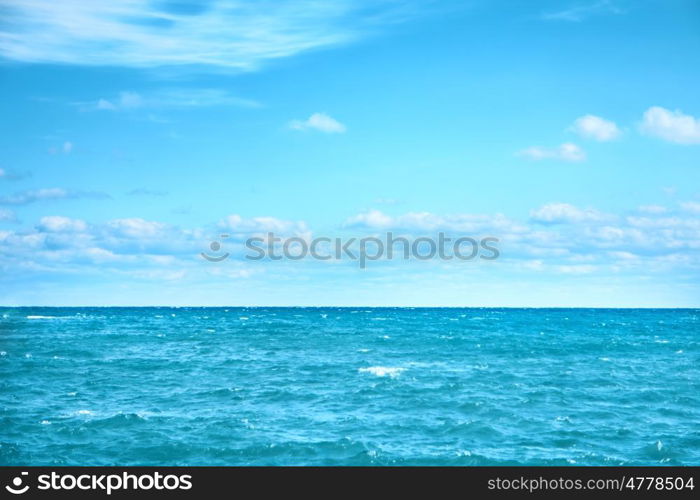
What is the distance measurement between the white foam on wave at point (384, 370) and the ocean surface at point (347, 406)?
12.1 inches

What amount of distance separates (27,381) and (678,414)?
40765 millimetres

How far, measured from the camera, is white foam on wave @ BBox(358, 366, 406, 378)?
45.4 m

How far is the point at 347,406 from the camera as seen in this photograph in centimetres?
3434

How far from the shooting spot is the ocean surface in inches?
1009

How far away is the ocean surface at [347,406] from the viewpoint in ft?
84.1

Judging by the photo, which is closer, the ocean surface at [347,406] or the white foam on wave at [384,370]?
the ocean surface at [347,406]

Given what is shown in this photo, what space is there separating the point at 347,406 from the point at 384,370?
13712 mm

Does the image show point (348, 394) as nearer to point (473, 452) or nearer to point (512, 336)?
point (473, 452)

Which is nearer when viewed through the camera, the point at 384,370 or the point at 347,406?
the point at 347,406

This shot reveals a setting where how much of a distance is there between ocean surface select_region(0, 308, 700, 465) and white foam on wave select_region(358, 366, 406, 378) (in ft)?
1.01

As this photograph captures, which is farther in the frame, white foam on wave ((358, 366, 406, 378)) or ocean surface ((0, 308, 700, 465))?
white foam on wave ((358, 366, 406, 378))

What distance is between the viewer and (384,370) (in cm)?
4775

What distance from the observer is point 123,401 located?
35844mm
